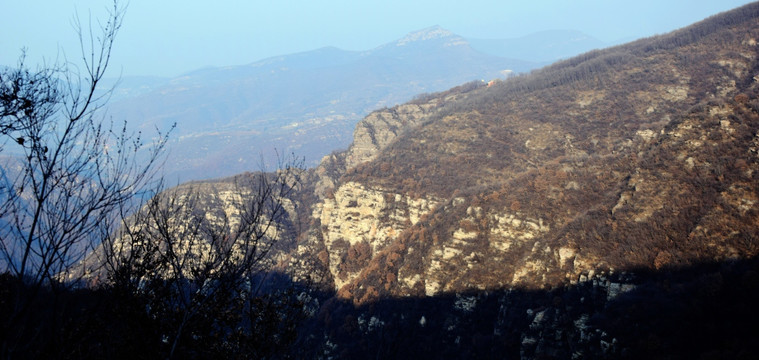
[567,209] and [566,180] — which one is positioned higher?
[566,180]

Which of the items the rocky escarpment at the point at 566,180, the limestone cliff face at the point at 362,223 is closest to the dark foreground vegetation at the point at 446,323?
Answer: the rocky escarpment at the point at 566,180

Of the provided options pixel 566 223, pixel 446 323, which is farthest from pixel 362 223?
pixel 566 223

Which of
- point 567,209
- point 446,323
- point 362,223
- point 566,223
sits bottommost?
point 446,323

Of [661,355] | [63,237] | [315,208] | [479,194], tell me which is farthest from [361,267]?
[63,237]

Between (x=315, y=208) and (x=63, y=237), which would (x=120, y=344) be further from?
(x=315, y=208)

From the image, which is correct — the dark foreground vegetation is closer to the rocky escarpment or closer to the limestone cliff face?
the rocky escarpment

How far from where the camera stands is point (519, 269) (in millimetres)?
31312

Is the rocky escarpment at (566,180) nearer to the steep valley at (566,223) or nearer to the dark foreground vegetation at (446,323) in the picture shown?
the steep valley at (566,223)

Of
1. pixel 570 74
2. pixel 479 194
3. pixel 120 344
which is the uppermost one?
pixel 570 74

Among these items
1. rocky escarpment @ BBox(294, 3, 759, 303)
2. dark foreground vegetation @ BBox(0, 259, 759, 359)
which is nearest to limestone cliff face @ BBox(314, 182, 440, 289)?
rocky escarpment @ BBox(294, 3, 759, 303)

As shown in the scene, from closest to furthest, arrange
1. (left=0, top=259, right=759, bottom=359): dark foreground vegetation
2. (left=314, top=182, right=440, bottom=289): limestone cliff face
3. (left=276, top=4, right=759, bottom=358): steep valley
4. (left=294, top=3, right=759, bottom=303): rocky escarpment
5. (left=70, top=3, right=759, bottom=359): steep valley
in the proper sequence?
1. (left=0, top=259, right=759, bottom=359): dark foreground vegetation
2. (left=70, top=3, right=759, bottom=359): steep valley
3. (left=276, top=4, right=759, bottom=358): steep valley
4. (left=294, top=3, right=759, bottom=303): rocky escarpment
5. (left=314, top=182, right=440, bottom=289): limestone cliff face

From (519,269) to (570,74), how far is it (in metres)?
57.4

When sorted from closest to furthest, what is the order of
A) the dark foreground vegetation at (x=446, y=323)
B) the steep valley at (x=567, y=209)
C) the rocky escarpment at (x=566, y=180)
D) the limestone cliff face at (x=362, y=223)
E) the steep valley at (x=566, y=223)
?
the dark foreground vegetation at (x=446, y=323)
the steep valley at (x=566, y=223)
the steep valley at (x=567, y=209)
the rocky escarpment at (x=566, y=180)
the limestone cliff face at (x=362, y=223)

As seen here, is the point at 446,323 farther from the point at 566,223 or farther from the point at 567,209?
the point at 567,209
